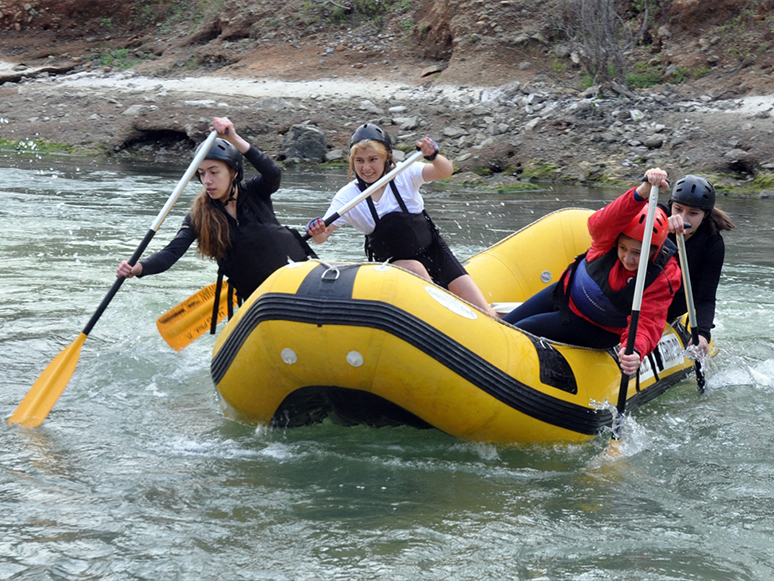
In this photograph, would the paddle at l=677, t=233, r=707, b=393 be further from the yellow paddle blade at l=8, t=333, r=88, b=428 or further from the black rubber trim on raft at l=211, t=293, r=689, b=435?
the yellow paddle blade at l=8, t=333, r=88, b=428

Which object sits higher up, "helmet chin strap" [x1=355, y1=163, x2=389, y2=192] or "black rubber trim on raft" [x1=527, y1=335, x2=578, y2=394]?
"helmet chin strap" [x1=355, y1=163, x2=389, y2=192]

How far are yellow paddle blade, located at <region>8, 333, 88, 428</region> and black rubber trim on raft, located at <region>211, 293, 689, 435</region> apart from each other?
1.00 meters

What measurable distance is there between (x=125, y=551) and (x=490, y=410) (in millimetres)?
1582

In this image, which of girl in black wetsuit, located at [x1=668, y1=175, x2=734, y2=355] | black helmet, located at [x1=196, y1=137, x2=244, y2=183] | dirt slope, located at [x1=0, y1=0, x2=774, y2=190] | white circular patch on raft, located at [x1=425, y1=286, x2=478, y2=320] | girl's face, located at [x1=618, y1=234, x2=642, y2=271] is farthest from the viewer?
dirt slope, located at [x1=0, y1=0, x2=774, y2=190]

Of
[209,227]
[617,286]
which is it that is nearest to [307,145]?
[209,227]

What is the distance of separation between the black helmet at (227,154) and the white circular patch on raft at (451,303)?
1.32 metres

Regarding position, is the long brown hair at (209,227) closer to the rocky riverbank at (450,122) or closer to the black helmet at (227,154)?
the black helmet at (227,154)

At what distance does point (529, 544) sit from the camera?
317 cm

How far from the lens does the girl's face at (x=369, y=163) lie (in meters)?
4.58

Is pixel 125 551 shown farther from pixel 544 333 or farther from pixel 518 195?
pixel 518 195

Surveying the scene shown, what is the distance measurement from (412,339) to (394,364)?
5.1 inches

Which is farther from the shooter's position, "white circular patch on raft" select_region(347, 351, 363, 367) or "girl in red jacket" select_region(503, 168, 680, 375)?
"girl in red jacket" select_region(503, 168, 680, 375)

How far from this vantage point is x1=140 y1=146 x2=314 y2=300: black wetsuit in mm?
4383

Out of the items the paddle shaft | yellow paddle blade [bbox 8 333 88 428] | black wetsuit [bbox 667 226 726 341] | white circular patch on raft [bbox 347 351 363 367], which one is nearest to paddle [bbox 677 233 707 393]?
black wetsuit [bbox 667 226 726 341]
